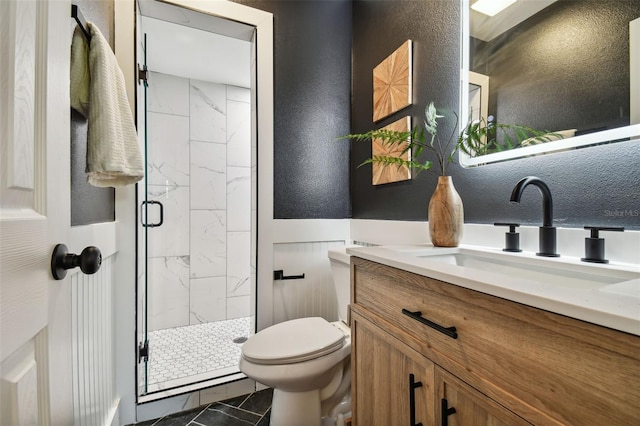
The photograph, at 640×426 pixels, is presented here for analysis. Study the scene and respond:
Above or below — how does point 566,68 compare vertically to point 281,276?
above

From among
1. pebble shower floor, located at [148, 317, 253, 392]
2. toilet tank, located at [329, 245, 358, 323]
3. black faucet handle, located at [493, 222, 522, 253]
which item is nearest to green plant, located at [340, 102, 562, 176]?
black faucet handle, located at [493, 222, 522, 253]

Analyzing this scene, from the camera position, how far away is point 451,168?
125 cm

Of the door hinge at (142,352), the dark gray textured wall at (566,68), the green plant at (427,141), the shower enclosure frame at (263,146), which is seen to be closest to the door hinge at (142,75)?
the shower enclosure frame at (263,146)

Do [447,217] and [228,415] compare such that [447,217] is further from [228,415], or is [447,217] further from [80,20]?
[228,415]

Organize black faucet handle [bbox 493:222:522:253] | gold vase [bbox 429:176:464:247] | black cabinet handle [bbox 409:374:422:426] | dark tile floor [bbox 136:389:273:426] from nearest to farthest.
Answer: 1. black cabinet handle [bbox 409:374:422:426]
2. black faucet handle [bbox 493:222:522:253]
3. gold vase [bbox 429:176:464:247]
4. dark tile floor [bbox 136:389:273:426]

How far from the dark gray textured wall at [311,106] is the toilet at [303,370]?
0.73 m

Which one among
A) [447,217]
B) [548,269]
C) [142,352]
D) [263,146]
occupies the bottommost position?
[142,352]

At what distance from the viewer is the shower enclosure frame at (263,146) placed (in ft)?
5.54

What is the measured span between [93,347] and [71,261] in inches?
30.9

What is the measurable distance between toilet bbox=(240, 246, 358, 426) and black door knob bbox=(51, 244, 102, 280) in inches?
32.2

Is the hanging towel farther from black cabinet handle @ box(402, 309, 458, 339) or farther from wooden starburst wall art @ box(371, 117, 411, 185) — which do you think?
wooden starburst wall art @ box(371, 117, 411, 185)

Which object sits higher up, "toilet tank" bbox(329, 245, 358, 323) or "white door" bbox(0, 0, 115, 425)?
"white door" bbox(0, 0, 115, 425)

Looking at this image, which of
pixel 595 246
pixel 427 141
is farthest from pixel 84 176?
pixel 595 246

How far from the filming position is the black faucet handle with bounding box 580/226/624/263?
72 cm
